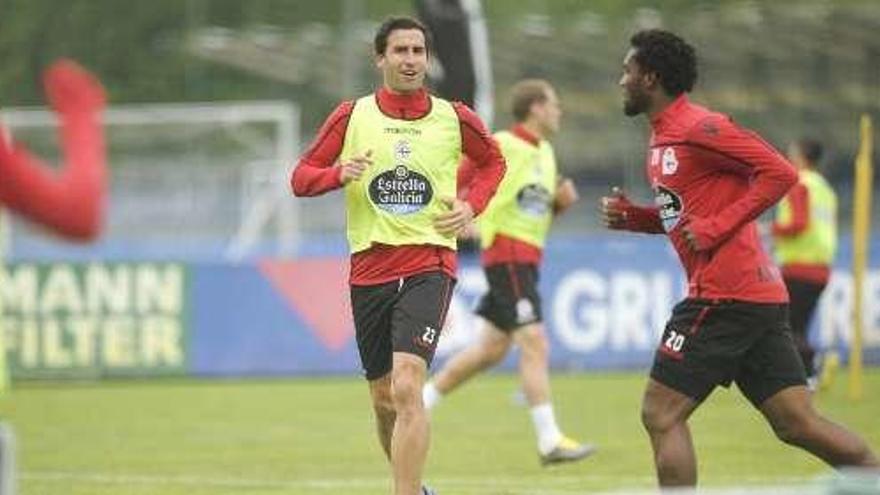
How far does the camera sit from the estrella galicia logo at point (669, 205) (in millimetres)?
10719

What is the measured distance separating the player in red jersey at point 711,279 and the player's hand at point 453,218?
46.2 inches

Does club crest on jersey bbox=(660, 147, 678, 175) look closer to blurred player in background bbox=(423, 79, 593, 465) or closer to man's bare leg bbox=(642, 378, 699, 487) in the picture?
man's bare leg bbox=(642, 378, 699, 487)

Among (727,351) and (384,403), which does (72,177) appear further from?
(384,403)

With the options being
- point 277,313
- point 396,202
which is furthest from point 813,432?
point 277,313

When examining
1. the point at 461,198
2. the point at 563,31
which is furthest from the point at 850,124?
the point at 461,198

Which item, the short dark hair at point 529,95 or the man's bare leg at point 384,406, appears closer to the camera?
the man's bare leg at point 384,406

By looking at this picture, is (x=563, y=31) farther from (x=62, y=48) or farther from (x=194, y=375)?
(x=194, y=375)

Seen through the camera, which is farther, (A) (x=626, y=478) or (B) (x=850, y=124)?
(B) (x=850, y=124)

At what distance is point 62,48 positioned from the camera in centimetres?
3312

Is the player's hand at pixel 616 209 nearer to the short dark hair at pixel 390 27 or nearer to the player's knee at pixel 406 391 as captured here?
the player's knee at pixel 406 391

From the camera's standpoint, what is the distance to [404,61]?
11.8m

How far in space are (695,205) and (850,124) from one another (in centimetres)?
2200

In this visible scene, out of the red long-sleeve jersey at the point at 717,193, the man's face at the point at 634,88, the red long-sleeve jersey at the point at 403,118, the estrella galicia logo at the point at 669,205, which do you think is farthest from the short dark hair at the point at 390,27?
the estrella galicia logo at the point at 669,205

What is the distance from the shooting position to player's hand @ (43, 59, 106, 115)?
7098 mm
